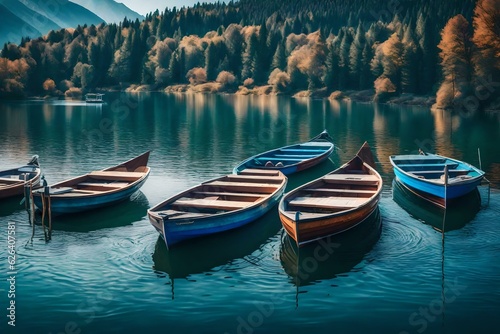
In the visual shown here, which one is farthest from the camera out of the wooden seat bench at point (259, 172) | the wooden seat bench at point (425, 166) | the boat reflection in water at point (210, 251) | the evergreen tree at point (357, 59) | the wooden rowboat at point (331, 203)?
the evergreen tree at point (357, 59)

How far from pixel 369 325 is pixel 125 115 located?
92544mm

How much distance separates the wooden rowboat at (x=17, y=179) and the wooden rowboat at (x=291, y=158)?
1344 cm

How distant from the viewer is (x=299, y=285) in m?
22.7

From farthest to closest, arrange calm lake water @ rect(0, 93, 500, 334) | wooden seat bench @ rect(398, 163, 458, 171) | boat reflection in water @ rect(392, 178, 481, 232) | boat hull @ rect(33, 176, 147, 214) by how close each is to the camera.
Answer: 1. wooden seat bench @ rect(398, 163, 458, 171)
2. boat reflection in water @ rect(392, 178, 481, 232)
3. boat hull @ rect(33, 176, 147, 214)
4. calm lake water @ rect(0, 93, 500, 334)

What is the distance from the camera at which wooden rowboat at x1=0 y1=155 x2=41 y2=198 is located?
114 feet

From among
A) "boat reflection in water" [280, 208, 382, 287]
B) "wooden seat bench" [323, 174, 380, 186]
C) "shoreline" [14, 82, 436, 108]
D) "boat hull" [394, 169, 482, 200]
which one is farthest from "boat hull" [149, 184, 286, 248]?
"shoreline" [14, 82, 436, 108]

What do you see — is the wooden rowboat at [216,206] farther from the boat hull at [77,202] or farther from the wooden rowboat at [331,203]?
the boat hull at [77,202]

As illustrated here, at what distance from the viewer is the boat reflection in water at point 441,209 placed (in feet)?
104

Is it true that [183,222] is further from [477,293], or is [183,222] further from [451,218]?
[451,218]

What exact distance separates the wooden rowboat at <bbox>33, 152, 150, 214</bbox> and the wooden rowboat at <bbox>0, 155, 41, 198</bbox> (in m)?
3.03

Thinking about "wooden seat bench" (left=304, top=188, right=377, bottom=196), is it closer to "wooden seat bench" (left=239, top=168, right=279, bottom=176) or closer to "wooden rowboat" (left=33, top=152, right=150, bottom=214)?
"wooden seat bench" (left=239, top=168, right=279, bottom=176)

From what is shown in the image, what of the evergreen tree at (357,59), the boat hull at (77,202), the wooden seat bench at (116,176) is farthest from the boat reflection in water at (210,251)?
the evergreen tree at (357,59)

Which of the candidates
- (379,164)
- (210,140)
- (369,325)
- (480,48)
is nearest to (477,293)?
(369,325)

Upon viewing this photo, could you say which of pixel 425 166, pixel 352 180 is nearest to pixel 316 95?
pixel 425 166
